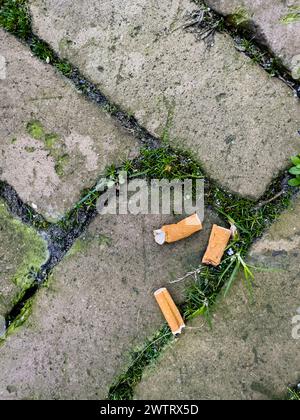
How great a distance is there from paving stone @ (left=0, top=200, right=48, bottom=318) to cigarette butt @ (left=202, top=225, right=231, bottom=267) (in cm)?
69

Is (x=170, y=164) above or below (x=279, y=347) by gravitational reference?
above

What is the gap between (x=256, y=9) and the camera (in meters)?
2.59

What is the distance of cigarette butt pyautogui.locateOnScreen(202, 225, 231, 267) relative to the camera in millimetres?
2537

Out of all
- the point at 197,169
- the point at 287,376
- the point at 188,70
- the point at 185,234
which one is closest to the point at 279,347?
the point at 287,376

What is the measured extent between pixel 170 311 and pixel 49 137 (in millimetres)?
887

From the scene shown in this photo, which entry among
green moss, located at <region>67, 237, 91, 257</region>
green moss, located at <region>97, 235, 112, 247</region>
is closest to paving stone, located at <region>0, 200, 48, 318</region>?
green moss, located at <region>67, 237, 91, 257</region>

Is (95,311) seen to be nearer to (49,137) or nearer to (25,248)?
(25,248)

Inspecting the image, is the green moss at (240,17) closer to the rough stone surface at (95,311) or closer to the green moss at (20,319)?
the rough stone surface at (95,311)

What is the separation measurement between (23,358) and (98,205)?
2.32 ft

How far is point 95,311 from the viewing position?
2598mm

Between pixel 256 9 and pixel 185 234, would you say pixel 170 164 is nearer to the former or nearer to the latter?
pixel 185 234

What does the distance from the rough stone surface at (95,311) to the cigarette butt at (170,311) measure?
0.05 metres

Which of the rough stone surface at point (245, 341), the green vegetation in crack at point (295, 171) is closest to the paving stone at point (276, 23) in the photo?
the green vegetation in crack at point (295, 171)

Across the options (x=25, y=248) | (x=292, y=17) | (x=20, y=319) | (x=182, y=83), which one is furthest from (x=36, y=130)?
(x=292, y=17)
